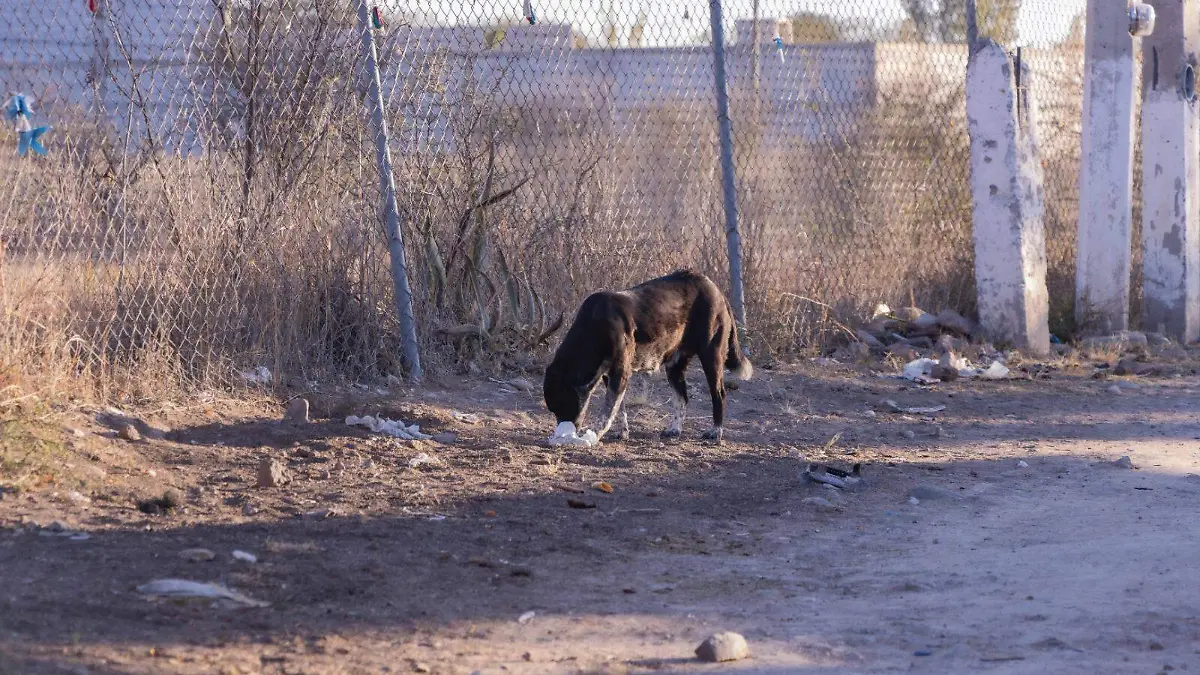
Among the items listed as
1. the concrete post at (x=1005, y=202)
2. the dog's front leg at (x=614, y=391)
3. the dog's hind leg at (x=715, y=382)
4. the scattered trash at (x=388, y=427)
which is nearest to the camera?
the scattered trash at (x=388, y=427)

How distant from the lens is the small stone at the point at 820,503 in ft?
18.9

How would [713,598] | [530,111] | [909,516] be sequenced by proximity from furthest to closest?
1. [530,111]
2. [909,516]
3. [713,598]

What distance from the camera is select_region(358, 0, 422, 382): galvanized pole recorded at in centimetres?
709

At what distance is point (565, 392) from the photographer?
662 cm

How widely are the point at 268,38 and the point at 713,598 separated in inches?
190

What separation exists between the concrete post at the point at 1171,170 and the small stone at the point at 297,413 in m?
8.28

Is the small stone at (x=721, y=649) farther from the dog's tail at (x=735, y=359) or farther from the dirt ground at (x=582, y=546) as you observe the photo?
the dog's tail at (x=735, y=359)

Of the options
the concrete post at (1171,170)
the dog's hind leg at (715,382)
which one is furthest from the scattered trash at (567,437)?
the concrete post at (1171,170)

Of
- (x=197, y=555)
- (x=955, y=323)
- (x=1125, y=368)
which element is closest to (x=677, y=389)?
(x=197, y=555)

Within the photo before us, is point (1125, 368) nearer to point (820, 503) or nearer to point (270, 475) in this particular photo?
point (820, 503)

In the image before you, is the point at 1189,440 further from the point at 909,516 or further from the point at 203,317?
the point at 203,317

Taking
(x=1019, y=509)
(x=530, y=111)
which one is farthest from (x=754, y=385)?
(x=1019, y=509)

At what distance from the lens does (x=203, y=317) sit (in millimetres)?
6840

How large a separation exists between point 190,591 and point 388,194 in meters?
3.76
